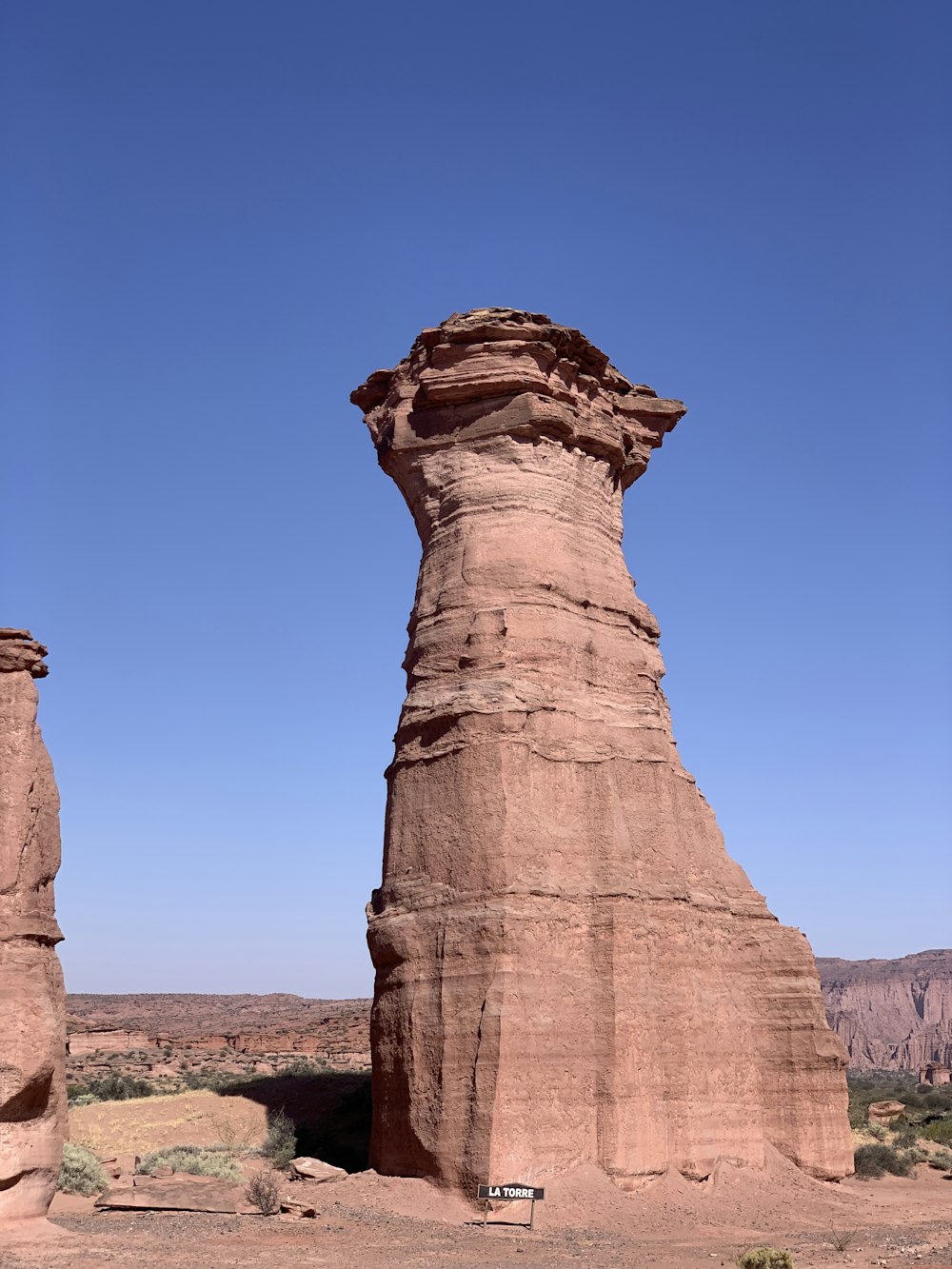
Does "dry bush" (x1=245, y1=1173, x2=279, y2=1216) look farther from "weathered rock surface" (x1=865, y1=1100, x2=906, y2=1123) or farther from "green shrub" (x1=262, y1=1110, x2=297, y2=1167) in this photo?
"weathered rock surface" (x1=865, y1=1100, x2=906, y2=1123)

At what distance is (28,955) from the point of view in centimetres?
1291

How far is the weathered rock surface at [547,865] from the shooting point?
17.0m

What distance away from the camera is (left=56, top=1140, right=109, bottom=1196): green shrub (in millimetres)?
17766

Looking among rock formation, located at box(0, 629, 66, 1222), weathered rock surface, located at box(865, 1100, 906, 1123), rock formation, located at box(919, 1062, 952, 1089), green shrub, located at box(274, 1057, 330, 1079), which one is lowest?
rock formation, located at box(919, 1062, 952, 1089)

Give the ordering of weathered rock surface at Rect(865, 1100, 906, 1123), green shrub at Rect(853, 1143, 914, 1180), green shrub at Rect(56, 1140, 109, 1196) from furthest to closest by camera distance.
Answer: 1. weathered rock surface at Rect(865, 1100, 906, 1123)
2. green shrub at Rect(853, 1143, 914, 1180)
3. green shrub at Rect(56, 1140, 109, 1196)

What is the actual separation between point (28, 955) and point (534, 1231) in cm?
694

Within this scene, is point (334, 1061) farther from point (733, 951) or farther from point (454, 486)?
point (454, 486)

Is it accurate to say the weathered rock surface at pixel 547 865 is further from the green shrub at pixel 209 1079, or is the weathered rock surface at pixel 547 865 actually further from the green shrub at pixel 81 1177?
the green shrub at pixel 209 1079

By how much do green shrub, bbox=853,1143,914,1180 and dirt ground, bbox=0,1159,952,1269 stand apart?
4.96 meters

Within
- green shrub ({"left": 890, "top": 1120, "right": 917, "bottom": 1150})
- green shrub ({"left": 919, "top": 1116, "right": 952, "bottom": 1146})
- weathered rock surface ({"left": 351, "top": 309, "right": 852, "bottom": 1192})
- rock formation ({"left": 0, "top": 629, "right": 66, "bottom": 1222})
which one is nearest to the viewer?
rock formation ({"left": 0, "top": 629, "right": 66, "bottom": 1222})

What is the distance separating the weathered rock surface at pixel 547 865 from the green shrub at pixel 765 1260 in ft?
13.6

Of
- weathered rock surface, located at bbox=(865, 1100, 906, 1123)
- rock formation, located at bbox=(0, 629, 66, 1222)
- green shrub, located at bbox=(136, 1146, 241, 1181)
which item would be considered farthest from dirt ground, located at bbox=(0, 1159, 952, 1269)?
weathered rock surface, located at bbox=(865, 1100, 906, 1123)

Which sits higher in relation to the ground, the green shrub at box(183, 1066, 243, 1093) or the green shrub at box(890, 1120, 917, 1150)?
the green shrub at box(183, 1066, 243, 1093)

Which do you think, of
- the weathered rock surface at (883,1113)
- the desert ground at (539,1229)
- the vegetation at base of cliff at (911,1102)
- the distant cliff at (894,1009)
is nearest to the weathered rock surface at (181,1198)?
the desert ground at (539,1229)
